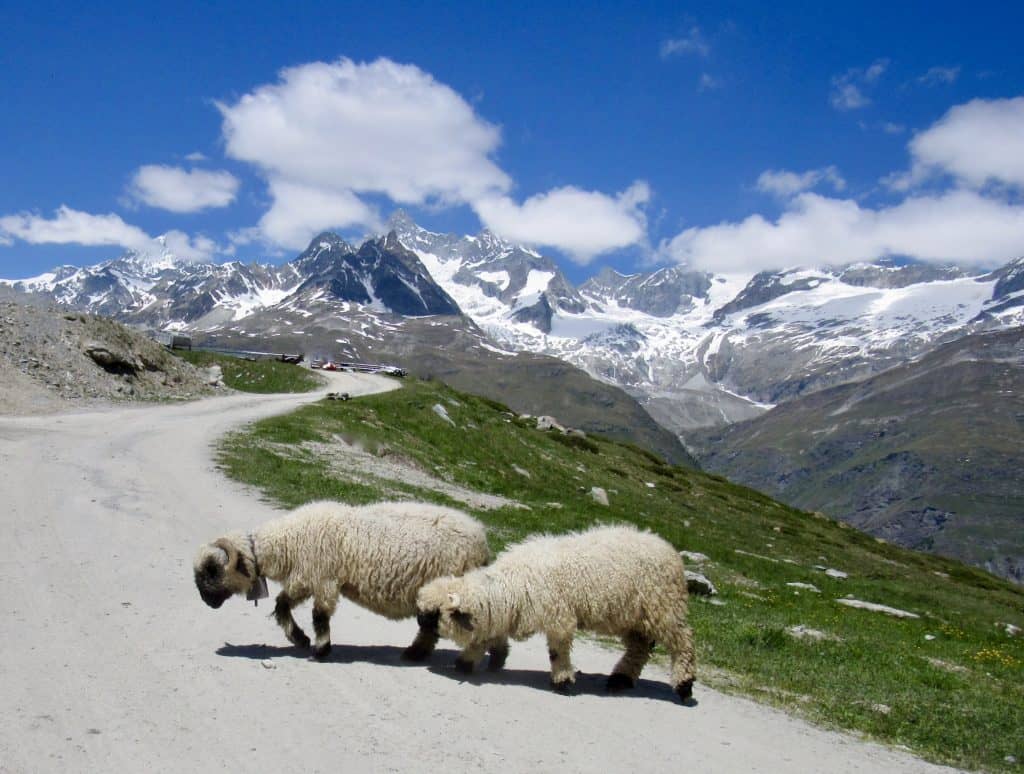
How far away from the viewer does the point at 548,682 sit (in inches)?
515

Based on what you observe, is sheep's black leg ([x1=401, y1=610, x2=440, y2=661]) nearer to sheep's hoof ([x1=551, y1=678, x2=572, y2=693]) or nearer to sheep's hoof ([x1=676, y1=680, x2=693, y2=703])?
sheep's hoof ([x1=551, y1=678, x2=572, y2=693])

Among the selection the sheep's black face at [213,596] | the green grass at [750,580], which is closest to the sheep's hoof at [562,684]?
the green grass at [750,580]

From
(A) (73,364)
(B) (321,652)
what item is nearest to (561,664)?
(B) (321,652)

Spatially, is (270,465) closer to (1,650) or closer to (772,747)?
(1,650)

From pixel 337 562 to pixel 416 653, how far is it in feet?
6.47

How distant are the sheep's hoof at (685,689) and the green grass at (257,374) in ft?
237

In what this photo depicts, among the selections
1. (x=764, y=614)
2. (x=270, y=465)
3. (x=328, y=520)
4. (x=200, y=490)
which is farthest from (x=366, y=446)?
(x=328, y=520)

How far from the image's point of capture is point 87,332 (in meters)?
56.8

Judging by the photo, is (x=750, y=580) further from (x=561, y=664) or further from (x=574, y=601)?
(x=561, y=664)

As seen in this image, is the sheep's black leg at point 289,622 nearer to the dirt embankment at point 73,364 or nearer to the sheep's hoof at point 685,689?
the sheep's hoof at point 685,689

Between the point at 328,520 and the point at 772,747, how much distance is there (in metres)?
7.69

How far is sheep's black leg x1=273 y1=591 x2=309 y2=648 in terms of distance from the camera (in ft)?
43.1

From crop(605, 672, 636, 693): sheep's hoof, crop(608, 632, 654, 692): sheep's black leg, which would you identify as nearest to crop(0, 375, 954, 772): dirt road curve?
crop(605, 672, 636, 693): sheep's hoof

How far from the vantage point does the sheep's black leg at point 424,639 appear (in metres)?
12.6
